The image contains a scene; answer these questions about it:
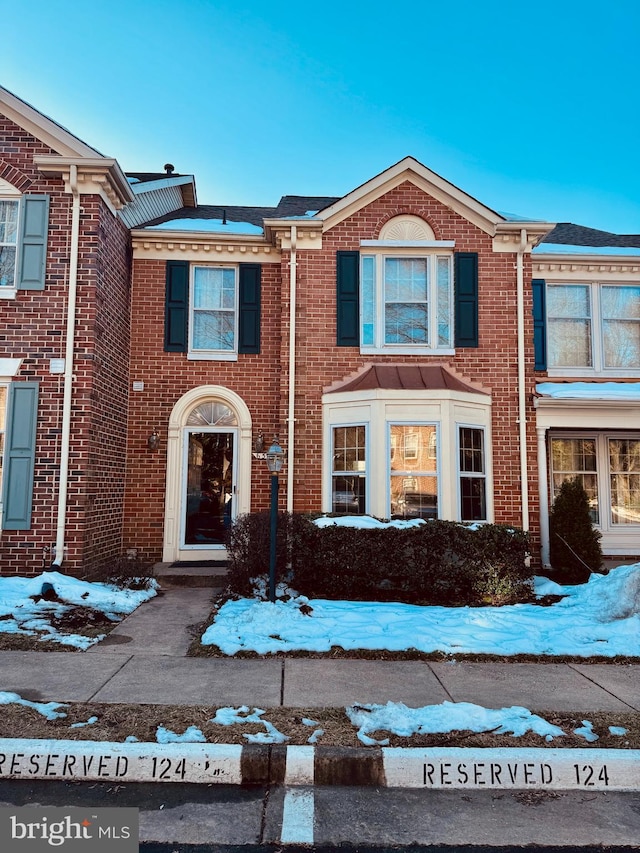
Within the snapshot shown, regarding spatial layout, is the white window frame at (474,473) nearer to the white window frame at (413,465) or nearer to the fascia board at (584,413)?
the white window frame at (413,465)

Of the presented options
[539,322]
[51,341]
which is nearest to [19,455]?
[51,341]

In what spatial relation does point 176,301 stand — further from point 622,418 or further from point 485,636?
point 622,418

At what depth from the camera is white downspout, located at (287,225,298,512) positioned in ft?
32.9

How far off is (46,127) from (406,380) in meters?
6.75

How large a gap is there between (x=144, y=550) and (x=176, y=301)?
14.5 feet

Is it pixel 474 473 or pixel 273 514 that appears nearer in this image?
pixel 273 514

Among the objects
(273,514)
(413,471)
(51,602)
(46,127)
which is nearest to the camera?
(51,602)

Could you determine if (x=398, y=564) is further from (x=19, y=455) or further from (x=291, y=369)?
(x=19, y=455)

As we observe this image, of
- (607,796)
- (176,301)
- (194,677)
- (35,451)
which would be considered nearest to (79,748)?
(194,677)

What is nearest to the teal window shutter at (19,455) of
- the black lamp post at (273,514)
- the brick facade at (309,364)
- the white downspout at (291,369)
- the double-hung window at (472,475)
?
the brick facade at (309,364)

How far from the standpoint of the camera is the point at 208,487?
34.8 feet

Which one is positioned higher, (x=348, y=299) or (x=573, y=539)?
(x=348, y=299)

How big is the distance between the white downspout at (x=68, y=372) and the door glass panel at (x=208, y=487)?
92.0 inches

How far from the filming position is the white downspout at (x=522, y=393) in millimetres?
10156
